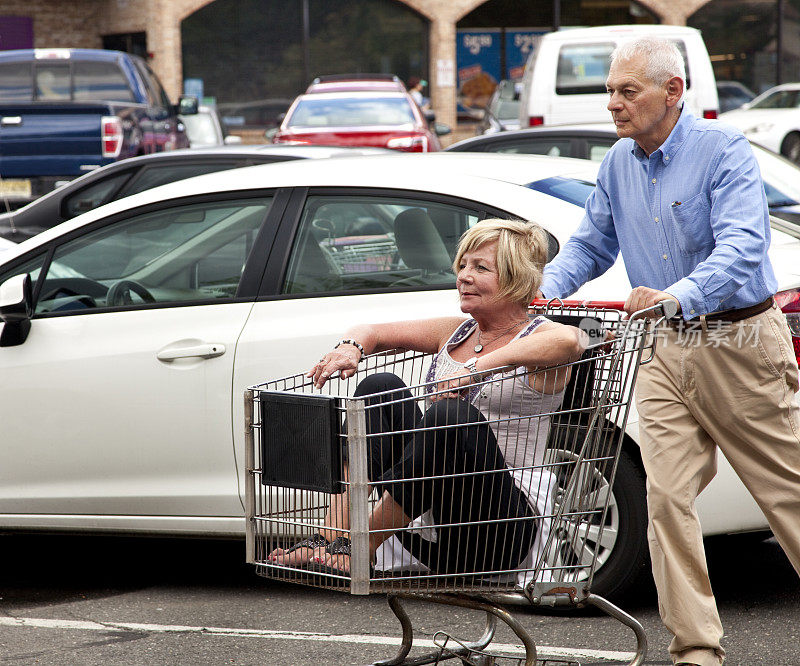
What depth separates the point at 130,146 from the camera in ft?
42.2

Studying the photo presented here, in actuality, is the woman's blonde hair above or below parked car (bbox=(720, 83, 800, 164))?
below

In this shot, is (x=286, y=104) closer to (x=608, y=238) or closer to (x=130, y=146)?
(x=130, y=146)

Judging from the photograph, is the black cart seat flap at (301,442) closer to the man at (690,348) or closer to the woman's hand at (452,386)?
the woman's hand at (452,386)

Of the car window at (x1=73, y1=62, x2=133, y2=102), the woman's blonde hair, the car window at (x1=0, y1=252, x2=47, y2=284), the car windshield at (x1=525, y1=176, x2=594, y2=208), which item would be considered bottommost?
the car window at (x1=0, y1=252, x2=47, y2=284)

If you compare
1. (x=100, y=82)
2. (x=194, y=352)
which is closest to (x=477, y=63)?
(x=100, y=82)

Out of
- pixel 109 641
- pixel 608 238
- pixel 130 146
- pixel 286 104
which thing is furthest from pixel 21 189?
pixel 286 104

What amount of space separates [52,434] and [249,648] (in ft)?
3.99

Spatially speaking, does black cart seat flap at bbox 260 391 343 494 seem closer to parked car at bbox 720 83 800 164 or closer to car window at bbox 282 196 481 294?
car window at bbox 282 196 481 294

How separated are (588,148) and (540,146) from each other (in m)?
0.46

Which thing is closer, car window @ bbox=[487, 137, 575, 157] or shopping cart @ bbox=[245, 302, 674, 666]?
shopping cart @ bbox=[245, 302, 674, 666]

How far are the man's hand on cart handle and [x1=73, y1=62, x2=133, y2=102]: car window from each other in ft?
40.9

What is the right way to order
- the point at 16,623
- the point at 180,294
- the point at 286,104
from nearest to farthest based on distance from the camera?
the point at 16,623 → the point at 180,294 → the point at 286,104

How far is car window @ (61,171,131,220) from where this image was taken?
873 cm

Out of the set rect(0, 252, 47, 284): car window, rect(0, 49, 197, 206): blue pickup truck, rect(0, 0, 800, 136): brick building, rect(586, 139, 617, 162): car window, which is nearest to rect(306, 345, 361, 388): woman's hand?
rect(0, 252, 47, 284): car window
